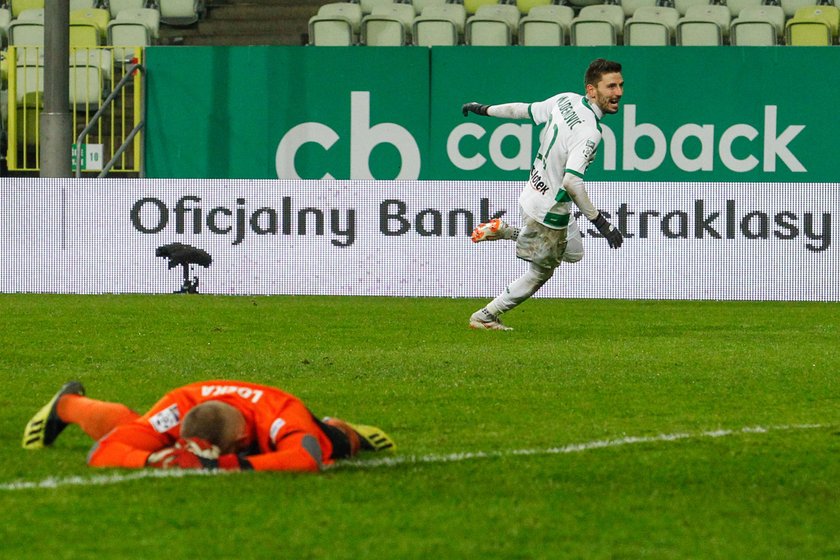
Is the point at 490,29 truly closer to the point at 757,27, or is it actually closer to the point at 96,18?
the point at 757,27

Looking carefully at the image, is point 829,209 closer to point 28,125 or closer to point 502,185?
point 502,185

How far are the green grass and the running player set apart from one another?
0.57m

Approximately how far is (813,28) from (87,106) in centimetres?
971

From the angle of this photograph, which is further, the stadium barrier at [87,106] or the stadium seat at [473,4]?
the stadium seat at [473,4]

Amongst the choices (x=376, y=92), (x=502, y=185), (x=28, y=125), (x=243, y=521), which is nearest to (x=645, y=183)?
(x=502, y=185)

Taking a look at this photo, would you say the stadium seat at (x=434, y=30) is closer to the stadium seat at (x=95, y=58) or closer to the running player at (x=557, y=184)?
the stadium seat at (x=95, y=58)

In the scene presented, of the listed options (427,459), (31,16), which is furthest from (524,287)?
(31,16)

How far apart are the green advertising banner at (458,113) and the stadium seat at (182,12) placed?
4309 millimetres

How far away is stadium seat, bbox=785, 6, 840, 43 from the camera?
834 inches

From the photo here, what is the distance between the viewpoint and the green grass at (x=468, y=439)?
4.78 m

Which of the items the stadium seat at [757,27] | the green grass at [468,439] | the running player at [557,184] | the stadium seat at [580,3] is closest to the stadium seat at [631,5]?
the stadium seat at [580,3]

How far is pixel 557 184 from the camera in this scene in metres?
12.3

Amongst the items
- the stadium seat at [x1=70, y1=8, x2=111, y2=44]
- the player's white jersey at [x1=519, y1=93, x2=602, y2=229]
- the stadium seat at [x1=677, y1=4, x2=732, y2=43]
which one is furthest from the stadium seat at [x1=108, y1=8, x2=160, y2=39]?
the player's white jersey at [x1=519, y1=93, x2=602, y2=229]

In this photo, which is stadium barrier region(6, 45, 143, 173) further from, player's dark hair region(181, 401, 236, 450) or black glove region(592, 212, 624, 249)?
player's dark hair region(181, 401, 236, 450)
